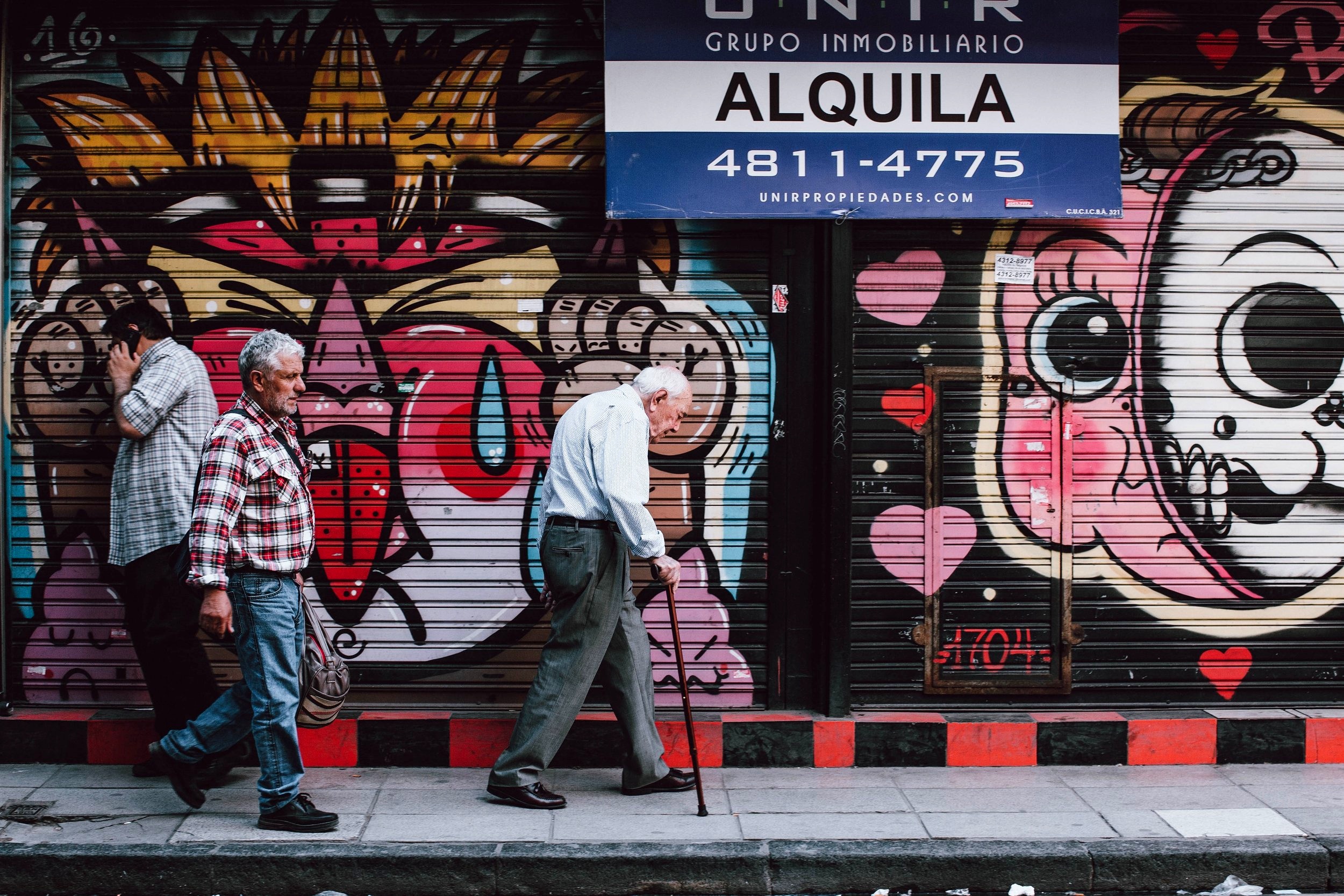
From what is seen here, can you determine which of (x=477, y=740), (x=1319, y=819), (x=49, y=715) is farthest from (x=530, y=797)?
(x=1319, y=819)

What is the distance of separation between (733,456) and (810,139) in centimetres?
160

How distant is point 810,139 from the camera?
5.94 meters

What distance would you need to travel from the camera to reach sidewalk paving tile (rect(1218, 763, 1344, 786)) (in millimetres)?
5660

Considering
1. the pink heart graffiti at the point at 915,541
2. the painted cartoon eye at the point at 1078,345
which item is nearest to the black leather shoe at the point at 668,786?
the pink heart graffiti at the point at 915,541

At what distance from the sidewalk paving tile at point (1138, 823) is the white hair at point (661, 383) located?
254cm

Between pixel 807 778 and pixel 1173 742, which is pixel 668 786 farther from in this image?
pixel 1173 742

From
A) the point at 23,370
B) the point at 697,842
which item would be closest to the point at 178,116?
the point at 23,370

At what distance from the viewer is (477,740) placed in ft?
19.2

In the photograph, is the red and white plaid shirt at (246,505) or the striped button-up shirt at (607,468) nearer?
the red and white plaid shirt at (246,505)

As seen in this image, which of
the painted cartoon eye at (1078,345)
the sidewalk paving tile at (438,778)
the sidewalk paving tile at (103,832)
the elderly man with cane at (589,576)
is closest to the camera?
the sidewalk paving tile at (103,832)

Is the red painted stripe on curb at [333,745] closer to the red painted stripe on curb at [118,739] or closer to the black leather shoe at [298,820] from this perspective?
the red painted stripe on curb at [118,739]

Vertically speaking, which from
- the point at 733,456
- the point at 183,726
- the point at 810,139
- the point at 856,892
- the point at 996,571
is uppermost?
the point at 810,139

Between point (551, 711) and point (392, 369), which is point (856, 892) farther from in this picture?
point (392, 369)

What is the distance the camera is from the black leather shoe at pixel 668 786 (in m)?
5.40
